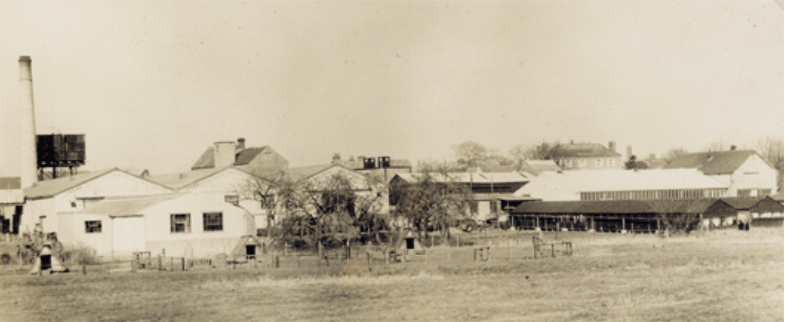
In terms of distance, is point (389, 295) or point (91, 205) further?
point (91, 205)

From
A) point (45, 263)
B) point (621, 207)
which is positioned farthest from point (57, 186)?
point (621, 207)

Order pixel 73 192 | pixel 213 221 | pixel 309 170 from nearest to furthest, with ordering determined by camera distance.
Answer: pixel 213 221 → pixel 73 192 → pixel 309 170

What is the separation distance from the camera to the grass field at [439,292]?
835 inches

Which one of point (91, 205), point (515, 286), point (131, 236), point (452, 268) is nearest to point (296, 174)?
point (91, 205)

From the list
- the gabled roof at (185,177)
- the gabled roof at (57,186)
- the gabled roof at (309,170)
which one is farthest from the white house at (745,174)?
the gabled roof at (57,186)

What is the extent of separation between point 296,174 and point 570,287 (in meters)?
38.6

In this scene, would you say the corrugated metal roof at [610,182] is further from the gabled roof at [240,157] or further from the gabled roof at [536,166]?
the gabled roof at [240,157]

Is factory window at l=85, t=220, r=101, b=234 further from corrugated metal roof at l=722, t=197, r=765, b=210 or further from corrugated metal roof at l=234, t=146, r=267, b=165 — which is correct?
corrugated metal roof at l=722, t=197, r=765, b=210

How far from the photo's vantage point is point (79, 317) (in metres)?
21.5

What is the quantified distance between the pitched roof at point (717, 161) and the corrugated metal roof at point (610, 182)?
866cm

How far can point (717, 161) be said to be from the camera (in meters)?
88.1

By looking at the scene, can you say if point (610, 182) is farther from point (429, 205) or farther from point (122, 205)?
point (122, 205)

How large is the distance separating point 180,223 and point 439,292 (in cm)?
1940

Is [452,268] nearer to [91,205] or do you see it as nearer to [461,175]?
[91,205]
